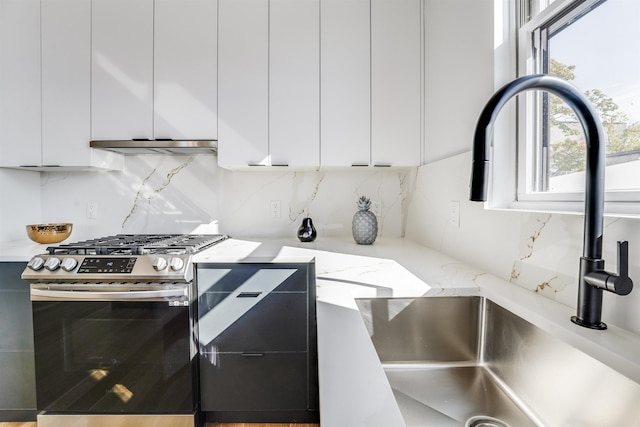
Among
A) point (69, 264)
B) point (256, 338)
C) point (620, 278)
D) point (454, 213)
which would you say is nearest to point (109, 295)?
point (69, 264)

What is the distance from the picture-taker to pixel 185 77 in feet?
6.42

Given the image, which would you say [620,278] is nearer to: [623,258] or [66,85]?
[623,258]

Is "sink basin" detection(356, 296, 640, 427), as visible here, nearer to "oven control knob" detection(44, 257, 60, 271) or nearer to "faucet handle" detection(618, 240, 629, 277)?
"faucet handle" detection(618, 240, 629, 277)

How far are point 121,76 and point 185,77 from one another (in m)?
0.39

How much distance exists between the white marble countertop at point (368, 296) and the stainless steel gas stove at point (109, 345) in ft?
0.89

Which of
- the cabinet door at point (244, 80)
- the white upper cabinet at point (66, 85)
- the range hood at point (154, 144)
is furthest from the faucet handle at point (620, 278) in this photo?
the white upper cabinet at point (66, 85)

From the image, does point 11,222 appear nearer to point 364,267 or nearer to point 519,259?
point 364,267

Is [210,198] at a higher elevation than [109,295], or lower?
higher

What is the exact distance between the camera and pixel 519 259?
1.07m

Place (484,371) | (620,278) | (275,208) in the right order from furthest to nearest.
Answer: (275,208)
(484,371)
(620,278)

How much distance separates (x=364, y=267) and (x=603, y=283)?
82cm

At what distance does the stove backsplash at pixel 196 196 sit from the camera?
2299mm

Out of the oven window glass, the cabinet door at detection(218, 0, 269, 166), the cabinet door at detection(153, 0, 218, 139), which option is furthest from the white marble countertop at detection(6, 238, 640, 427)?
the cabinet door at detection(153, 0, 218, 139)

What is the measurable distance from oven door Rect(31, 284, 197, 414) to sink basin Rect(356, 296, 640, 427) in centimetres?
103
